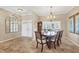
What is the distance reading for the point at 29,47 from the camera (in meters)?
3.19

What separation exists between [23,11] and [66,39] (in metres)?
1.62

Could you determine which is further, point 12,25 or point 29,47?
point 12,25

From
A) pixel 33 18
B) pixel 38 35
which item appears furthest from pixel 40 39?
pixel 33 18

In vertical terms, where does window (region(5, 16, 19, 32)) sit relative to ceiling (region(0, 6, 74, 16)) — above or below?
below

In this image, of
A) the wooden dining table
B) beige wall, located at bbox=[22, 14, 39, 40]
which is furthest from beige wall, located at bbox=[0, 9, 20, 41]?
the wooden dining table

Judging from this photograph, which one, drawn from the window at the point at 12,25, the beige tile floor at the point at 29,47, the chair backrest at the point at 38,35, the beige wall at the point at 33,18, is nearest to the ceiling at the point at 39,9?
the beige wall at the point at 33,18

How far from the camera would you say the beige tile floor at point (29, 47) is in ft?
10.3

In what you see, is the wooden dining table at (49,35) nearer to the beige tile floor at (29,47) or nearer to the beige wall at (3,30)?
the beige tile floor at (29,47)

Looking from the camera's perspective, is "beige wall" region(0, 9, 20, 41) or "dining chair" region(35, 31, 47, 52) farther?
"dining chair" region(35, 31, 47, 52)

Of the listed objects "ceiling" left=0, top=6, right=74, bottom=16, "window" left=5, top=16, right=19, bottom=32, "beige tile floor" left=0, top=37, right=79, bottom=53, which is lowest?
"beige tile floor" left=0, top=37, right=79, bottom=53

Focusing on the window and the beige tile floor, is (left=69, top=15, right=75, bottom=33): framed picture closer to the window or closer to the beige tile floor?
the beige tile floor

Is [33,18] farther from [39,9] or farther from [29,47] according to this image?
[29,47]

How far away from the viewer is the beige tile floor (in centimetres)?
315
